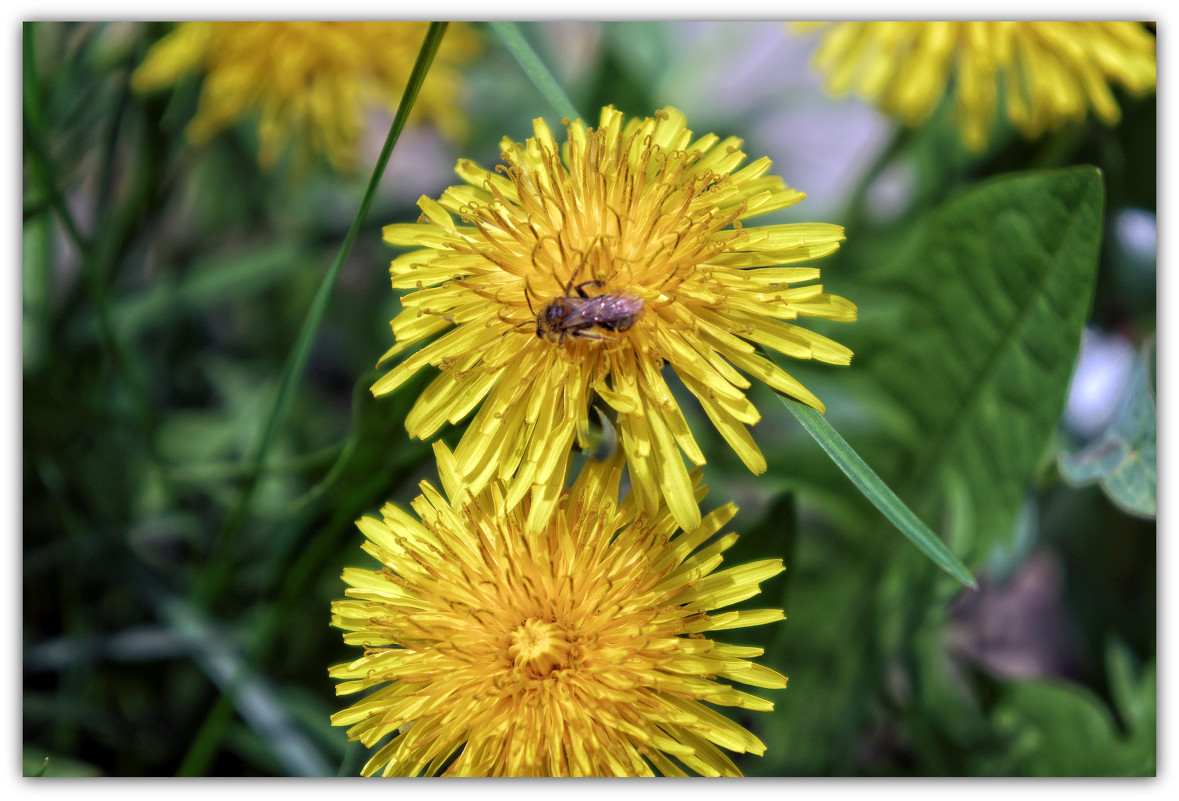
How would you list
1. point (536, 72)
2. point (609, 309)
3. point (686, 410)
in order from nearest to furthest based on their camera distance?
1. point (609, 309)
2. point (536, 72)
3. point (686, 410)

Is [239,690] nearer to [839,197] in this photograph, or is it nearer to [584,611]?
[584,611]

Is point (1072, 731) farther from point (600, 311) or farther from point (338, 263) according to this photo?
point (338, 263)

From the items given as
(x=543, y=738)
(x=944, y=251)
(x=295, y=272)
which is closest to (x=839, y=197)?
(x=944, y=251)

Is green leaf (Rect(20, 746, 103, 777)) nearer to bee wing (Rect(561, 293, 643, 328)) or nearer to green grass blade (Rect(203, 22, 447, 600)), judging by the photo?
green grass blade (Rect(203, 22, 447, 600))

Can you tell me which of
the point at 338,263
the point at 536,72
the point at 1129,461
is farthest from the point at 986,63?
the point at 338,263

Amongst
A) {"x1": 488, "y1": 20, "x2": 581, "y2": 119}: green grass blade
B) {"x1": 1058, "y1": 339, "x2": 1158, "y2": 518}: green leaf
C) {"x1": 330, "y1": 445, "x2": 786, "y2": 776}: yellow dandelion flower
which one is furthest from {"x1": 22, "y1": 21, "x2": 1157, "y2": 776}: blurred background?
{"x1": 488, "y1": 20, "x2": 581, "y2": 119}: green grass blade
